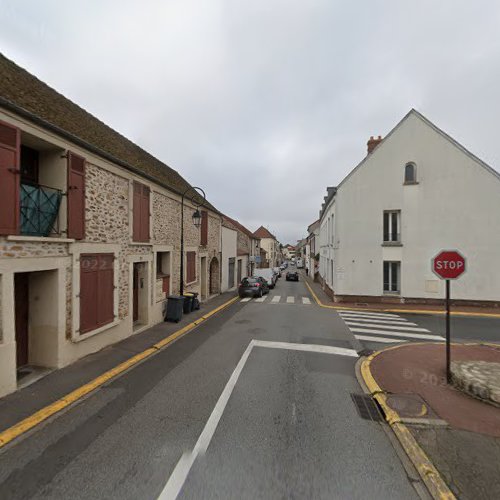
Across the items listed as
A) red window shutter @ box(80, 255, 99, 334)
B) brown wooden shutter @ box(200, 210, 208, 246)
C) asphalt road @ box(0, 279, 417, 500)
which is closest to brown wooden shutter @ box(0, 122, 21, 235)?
red window shutter @ box(80, 255, 99, 334)

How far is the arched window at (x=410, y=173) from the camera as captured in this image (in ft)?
46.6

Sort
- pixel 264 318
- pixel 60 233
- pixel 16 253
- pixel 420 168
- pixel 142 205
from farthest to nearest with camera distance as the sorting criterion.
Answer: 1. pixel 420 168
2. pixel 264 318
3. pixel 142 205
4. pixel 60 233
5. pixel 16 253

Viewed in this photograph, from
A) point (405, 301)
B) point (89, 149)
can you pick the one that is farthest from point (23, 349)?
point (405, 301)

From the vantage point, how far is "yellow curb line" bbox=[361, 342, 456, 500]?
9.05ft

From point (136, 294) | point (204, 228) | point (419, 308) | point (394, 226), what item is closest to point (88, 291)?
point (136, 294)

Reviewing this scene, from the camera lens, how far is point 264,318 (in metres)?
11.0

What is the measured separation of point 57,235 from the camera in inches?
235

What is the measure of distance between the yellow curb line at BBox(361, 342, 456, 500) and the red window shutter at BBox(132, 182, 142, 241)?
7734 millimetres

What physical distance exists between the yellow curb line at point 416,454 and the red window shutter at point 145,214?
7.90 metres

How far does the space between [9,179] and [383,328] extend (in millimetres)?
11498

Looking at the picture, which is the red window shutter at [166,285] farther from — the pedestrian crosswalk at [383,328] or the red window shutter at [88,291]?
the pedestrian crosswalk at [383,328]

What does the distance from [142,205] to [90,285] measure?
3343 mm

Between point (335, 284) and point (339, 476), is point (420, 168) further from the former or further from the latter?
point (339, 476)

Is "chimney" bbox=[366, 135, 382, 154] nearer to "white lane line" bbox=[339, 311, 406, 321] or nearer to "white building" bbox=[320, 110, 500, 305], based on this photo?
"white building" bbox=[320, 110, 500, 305]
